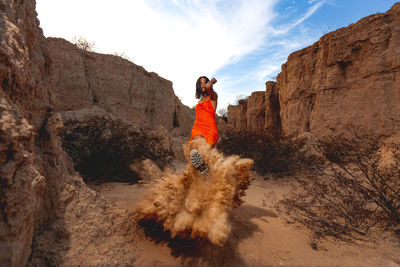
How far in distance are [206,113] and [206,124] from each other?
19cm

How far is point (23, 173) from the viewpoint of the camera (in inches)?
40.2

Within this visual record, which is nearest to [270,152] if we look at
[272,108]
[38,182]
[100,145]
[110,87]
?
[100,145]

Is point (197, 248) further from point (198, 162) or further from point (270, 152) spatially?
point (270, 152)

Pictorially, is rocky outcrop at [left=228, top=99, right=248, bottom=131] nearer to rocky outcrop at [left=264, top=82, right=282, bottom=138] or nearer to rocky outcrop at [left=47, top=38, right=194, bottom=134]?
rocky outcrop at [left=264, top=82, right=282, bottom=138]

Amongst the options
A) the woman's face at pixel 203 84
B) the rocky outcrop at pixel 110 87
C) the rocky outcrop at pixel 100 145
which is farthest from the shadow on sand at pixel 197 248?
the rocky outcrop at pixel 110 87

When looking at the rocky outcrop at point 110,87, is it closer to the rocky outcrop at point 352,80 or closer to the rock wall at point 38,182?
the rock wall at point 38,182

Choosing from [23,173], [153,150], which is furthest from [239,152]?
[23,173]

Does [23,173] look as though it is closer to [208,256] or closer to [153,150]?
[208,256]

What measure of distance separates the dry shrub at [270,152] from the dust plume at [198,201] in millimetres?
4657

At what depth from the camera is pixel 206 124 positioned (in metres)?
2.75

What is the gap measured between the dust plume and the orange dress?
466 mm

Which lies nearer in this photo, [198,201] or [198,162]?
[198,201]

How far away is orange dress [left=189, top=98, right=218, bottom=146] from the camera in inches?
104

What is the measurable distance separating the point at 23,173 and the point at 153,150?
413 cm
